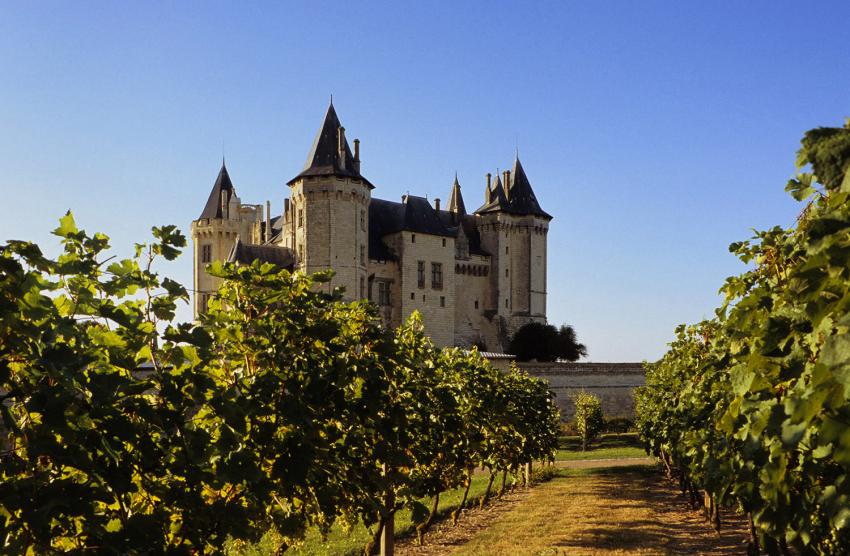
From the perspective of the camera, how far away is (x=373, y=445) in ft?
21.1

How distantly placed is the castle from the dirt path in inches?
1192

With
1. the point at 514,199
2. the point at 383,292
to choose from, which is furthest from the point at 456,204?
the point at 383,292

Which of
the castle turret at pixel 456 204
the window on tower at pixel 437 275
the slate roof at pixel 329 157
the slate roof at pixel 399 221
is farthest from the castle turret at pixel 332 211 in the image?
the castle turret at pixel 456 204

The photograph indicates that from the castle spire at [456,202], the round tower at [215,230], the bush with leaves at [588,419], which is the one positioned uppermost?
the castle spire at [456,202]

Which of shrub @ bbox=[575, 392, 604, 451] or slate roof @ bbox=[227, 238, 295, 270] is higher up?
slate roof @ bbox=[227, 238, 295, 270]

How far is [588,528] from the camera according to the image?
43.8 ft

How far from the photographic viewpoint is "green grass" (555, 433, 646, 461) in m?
30.4

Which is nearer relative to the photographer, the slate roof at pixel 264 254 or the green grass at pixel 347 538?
the green grass at pixel 347 538

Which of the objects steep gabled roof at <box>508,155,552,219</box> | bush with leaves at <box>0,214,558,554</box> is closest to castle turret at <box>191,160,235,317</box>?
steep gabled roof at <box>508,155,552,219</box>

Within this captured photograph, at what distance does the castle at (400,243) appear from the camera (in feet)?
160

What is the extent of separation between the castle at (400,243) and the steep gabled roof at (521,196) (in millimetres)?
87

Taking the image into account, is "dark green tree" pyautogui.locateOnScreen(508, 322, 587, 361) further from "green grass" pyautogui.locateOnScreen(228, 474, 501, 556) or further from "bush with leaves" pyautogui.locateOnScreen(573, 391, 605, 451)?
"green grass" pyautogui.locateOnScreen(228, 474, 501, 556)

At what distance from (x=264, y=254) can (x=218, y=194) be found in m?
11.8

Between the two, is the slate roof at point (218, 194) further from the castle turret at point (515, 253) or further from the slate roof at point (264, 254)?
the castle turret at point (515, 253)
